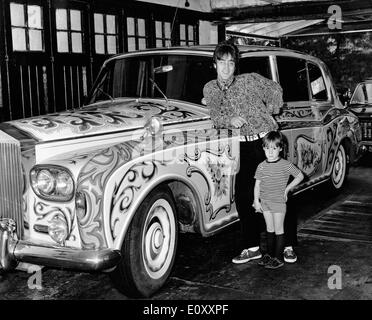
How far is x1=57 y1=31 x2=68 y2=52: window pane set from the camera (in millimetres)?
9258

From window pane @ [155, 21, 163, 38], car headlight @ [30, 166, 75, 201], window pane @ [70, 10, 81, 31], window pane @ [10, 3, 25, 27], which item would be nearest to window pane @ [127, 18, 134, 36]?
window pane @ [155, 21, 163, 38]

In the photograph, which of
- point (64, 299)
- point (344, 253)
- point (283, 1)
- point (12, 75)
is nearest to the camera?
point (64, 299)

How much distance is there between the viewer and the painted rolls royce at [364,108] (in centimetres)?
1009

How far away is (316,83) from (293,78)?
0.71 metres

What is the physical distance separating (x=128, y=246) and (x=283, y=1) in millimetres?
10138

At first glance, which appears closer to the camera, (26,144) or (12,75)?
(26,144)

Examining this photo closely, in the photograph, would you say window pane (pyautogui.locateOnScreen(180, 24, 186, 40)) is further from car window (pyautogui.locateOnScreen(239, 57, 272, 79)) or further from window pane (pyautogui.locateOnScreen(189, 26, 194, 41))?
car window (pyautogui.locateOnScreen(239, 57, 272, 79))

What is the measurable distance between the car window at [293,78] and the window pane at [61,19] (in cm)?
464

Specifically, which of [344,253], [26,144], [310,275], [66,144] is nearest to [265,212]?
[310,275]

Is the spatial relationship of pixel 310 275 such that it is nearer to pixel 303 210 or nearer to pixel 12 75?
pixel 303 210

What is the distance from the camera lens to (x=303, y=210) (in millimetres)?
6539

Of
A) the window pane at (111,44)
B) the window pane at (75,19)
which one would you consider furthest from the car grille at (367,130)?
the window pane at (75,19)

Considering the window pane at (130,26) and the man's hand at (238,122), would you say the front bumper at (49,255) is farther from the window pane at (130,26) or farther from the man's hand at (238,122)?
the window pane at (130,26)

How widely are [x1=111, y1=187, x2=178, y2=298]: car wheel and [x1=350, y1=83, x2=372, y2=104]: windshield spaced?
799 centimetres
